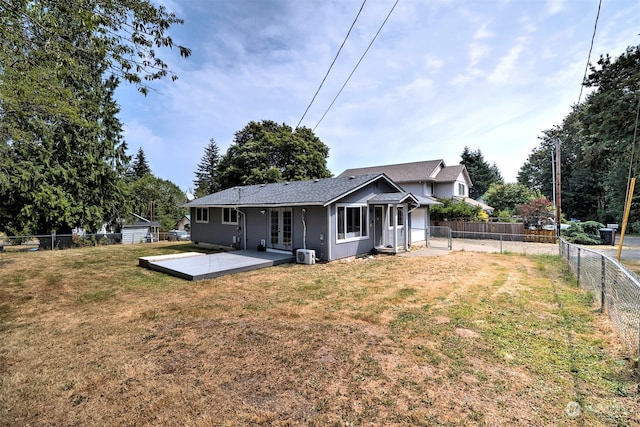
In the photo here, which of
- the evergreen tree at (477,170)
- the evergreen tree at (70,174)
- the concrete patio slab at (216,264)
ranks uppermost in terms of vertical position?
the evergreen tree at (477,170)

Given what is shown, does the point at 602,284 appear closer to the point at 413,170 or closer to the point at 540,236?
the point at 540,236

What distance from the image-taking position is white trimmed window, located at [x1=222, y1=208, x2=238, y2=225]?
14742 mm

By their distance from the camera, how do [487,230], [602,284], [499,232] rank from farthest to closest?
[487,230], [499,232], [602,284]

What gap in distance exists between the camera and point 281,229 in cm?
1266

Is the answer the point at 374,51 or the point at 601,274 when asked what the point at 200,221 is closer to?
the point at 374,51

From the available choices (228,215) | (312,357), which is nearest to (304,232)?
(228,215)

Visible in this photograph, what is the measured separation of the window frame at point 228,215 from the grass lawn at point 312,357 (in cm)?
724

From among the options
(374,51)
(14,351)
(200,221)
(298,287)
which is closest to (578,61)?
(374,51)

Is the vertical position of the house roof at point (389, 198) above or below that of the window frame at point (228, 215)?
above

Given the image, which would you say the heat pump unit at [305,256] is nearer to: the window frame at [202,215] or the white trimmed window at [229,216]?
the white trimmed window at [229,216]

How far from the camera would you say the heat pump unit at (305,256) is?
10852mm

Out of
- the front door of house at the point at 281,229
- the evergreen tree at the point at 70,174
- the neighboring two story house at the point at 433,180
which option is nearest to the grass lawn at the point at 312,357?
the front door of house at the point at 281,229

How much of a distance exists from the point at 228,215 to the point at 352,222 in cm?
678

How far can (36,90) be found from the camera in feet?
23.5
